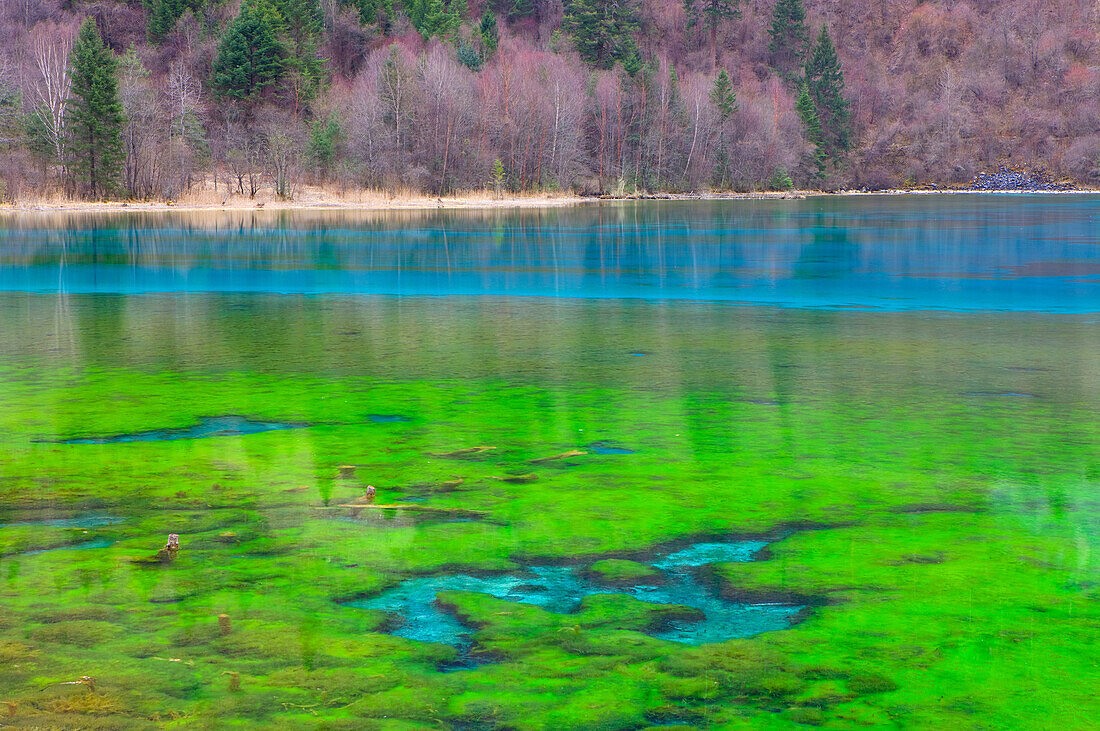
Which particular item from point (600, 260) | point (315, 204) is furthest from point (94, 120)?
point (600, 260)

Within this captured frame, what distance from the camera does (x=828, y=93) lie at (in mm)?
104625

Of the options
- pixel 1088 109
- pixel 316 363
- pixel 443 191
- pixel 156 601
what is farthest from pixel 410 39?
pixel 156 601

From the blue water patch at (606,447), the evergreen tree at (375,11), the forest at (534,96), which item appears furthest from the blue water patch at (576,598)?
the evergreen tree at (375,11)

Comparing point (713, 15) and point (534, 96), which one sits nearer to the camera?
point (534, 96)

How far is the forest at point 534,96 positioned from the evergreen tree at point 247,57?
140 millimetres

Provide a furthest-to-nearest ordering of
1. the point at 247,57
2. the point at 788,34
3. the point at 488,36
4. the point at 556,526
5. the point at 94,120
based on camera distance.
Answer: the point at 788,34 < the point at 488,36 < the point at 247,57 < the point at 94,120 < the point at 556,526

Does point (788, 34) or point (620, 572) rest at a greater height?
point (788, 34)

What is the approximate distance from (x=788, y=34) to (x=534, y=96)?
202ft

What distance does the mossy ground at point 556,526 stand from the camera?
383 cm

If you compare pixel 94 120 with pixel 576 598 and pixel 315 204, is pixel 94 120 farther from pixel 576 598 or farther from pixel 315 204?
pixel 576 598

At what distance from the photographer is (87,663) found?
13.2 ft

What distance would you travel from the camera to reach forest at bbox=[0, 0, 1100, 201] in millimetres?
55844

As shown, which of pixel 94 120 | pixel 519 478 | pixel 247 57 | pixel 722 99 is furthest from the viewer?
pixel 722 99

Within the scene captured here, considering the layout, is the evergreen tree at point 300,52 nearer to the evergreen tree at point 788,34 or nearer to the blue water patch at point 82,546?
the evergreen tree at point 788,34
